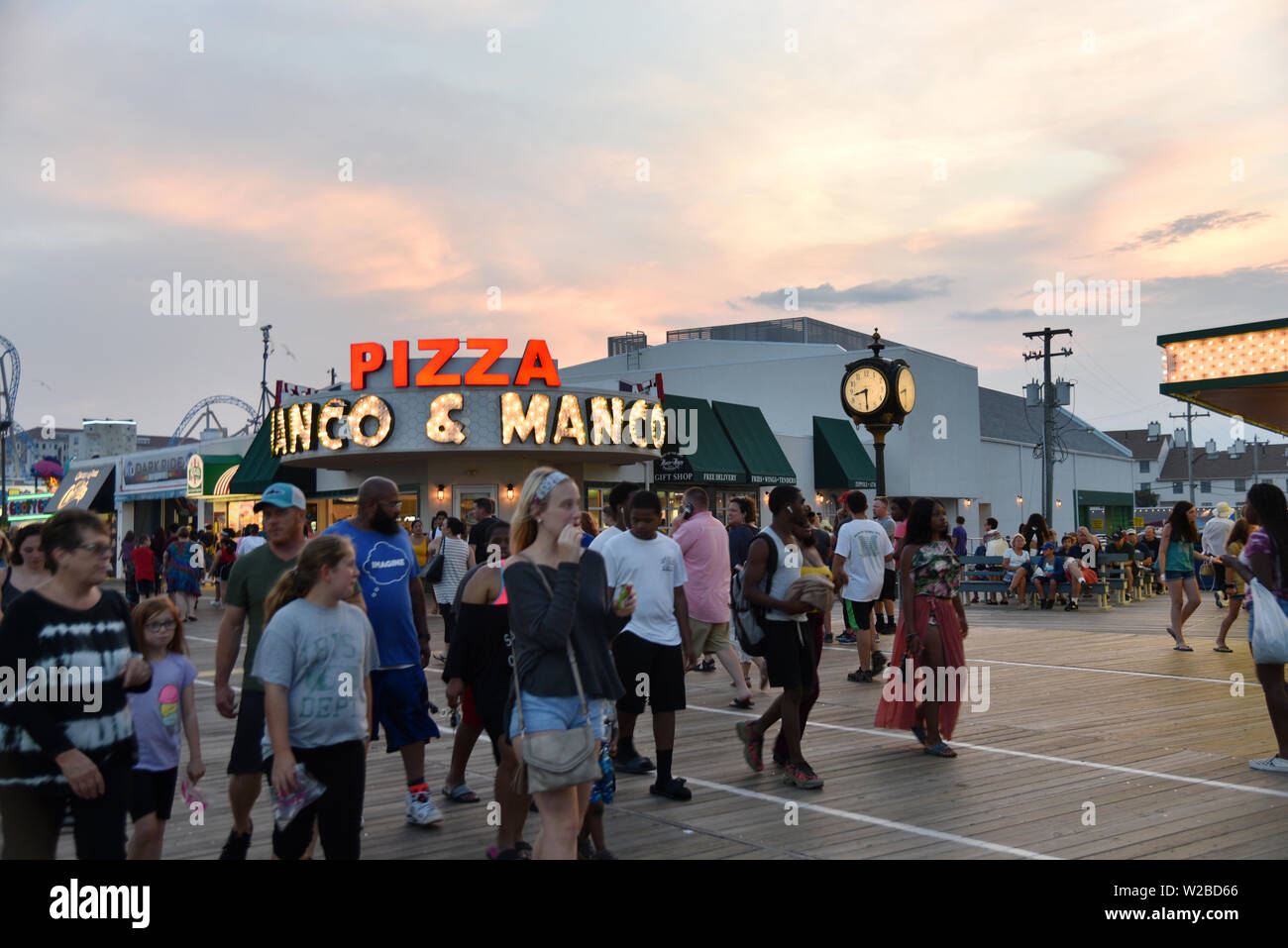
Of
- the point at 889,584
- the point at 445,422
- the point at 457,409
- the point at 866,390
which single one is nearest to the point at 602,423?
the point at 457,409

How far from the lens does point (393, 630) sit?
241 inches

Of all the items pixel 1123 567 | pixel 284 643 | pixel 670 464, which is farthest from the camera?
pixel 670 464

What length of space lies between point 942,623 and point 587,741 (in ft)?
15.4

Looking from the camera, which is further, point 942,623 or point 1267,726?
point 1267,726

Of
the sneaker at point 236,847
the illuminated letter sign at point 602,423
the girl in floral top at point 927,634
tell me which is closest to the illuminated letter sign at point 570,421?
the illuminated letter sign at point 602,423

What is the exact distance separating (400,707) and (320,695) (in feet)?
7.17

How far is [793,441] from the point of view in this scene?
3684 cm

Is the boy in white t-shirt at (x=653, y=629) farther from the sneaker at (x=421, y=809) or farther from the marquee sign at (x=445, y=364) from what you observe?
the marquee sign at (x=445, y=364)

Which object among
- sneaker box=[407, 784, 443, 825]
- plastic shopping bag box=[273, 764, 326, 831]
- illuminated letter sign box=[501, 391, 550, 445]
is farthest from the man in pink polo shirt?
illuminated letter sign box=[501, 391, 550, 445]

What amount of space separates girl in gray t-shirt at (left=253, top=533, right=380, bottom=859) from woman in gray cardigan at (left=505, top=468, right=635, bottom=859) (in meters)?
0.64

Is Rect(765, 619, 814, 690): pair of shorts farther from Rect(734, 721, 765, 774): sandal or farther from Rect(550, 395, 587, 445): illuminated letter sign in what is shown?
Rect(550, 395, 587, 445): illuminated letter sign

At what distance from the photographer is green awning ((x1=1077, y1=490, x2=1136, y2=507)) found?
55656 mm

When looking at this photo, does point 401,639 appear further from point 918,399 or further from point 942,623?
point 918,399
